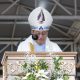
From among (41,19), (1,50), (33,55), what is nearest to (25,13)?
(1,50)

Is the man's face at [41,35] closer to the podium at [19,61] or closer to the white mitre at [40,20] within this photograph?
the white mitre at [40,20]

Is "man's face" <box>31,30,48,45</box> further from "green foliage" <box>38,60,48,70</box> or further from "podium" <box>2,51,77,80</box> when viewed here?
"green foliage" <box>38,60,48,70</box>

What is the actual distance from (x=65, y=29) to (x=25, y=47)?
8.83 meters

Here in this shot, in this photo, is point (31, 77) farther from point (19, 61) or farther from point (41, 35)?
point (41, 35)

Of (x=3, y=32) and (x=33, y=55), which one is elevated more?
(x=3, y=32)

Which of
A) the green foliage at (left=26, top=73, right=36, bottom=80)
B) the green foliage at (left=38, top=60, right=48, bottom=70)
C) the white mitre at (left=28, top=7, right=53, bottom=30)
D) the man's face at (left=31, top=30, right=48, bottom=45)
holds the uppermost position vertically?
the white mitre at (left=28, top=7, right=53, bottom=30)

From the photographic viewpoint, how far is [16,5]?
1049cm

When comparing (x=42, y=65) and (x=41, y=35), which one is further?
(x=41, y=35)

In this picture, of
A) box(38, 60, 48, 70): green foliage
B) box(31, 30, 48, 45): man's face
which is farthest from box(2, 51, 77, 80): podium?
box(31, 30, 48, 45): man's face

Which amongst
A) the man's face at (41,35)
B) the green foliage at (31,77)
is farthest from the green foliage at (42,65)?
the man's face at (41,35)

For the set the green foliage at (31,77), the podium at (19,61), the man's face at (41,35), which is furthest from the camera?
the man's face at (41,35)

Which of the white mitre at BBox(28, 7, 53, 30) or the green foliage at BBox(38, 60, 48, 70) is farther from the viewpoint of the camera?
the white mitre at BBox(28, 7, 53, 30)

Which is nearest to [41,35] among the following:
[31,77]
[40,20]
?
[40,20]

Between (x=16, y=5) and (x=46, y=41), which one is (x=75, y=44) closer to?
(x=16, y=5)
